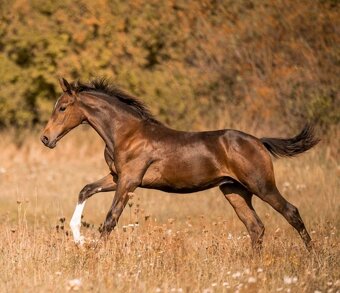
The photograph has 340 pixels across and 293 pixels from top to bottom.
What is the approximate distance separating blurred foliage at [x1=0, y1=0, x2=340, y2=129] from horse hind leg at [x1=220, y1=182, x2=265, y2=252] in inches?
325

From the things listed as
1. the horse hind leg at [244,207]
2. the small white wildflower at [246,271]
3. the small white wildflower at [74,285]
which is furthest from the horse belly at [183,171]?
the small white wildflower at [74,285]

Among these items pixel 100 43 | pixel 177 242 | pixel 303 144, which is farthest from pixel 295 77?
pixel 177 242

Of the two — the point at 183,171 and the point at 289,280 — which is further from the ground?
the point at 289,280

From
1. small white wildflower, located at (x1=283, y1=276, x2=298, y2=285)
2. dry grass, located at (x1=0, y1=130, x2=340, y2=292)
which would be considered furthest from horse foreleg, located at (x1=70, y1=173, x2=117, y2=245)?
small white wildflower, located at (x1=283, y1=276, x2=298, y2=285)

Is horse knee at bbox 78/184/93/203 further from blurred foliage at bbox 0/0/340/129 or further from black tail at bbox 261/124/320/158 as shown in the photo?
blurred foliage at bbox 0/0/340/129

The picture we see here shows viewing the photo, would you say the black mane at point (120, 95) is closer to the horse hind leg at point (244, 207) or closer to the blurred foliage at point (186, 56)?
the horse hind leg at point (244, 207)

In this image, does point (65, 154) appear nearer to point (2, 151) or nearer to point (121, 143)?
point (2, 151)

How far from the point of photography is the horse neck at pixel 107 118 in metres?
9.80

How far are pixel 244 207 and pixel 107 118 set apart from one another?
1909 millimetres

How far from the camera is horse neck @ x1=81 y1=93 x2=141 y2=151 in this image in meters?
9.80

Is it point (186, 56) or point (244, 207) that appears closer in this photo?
point (244, 207)

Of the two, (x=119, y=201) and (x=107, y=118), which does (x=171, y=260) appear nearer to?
(x=119, y=201)

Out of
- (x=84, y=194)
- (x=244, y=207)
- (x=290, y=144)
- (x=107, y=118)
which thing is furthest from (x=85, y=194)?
(x=290, y=144)

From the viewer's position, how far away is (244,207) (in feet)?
32.9
